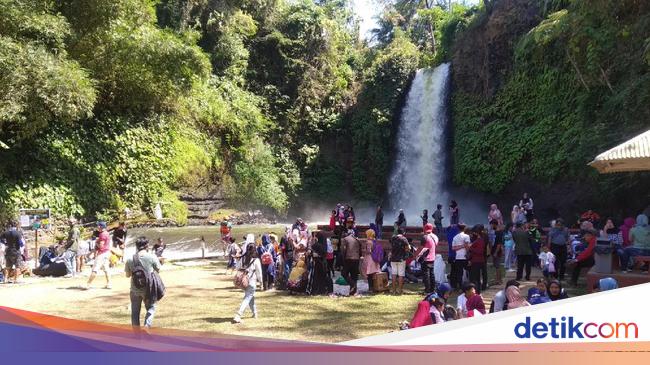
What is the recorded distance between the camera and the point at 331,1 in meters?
48.1

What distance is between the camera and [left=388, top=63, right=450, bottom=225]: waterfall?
92.4ft

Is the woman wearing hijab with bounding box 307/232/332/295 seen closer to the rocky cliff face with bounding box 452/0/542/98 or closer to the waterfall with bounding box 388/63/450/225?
the waterfall with bounding box 388/63/450/225

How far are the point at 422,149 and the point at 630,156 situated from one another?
21875 millimetres

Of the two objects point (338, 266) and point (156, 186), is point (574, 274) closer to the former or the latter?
point (338, 266)

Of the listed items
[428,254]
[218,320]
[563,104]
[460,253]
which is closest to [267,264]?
[218,320]

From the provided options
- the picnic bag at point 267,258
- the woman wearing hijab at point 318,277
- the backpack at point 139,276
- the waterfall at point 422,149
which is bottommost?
the woman wearing hijab at point 318,277

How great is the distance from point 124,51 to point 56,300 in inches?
435

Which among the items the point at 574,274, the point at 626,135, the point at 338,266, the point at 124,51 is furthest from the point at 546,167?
the point at 124,51

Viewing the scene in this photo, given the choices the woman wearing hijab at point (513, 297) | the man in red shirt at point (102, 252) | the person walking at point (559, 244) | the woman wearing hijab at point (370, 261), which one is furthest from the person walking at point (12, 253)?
the person walking at point (559, 244)

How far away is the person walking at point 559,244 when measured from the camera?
424 inches

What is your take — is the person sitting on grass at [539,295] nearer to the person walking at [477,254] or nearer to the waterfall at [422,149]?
the person walking at [477,254]

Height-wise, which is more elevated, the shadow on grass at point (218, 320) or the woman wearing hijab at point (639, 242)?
the woman wearing hijab at point (639, 242)

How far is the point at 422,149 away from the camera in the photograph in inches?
1139

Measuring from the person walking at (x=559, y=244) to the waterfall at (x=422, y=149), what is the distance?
1618 cm
